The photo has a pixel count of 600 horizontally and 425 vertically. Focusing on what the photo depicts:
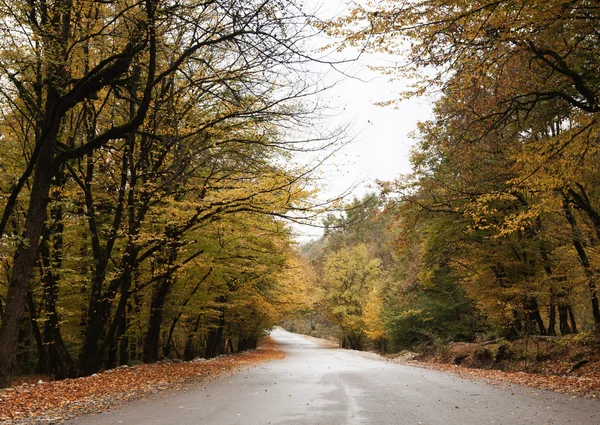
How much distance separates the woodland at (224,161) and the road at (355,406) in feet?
12.2

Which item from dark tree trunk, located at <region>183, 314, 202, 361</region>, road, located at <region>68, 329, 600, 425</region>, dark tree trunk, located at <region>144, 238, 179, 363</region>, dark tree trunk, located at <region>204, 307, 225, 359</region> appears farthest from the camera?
dark tree trunk, located at <region>204, 307, 225, 359</region>

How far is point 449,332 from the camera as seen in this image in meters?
25.4

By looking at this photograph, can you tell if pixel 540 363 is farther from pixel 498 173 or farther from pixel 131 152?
pixel 131 152

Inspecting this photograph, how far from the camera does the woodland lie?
7961 mm

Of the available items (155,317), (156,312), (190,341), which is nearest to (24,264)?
(156,312)

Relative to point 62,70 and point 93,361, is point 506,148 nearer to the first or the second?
point 62,70

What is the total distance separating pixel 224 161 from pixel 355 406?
29.5ft

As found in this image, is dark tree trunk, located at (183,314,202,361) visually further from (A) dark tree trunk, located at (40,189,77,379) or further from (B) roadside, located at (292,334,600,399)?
(B) roadside, located at (292,334,600,399)

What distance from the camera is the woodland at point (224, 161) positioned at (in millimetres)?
7961

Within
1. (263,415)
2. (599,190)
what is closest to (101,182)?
(263,415)

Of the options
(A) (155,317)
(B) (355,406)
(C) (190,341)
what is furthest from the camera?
(C) (190,341)

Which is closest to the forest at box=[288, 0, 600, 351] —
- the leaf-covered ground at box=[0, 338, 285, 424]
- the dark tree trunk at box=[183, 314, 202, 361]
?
the leaf-covered ground at box=[0, 338, 285, 424]

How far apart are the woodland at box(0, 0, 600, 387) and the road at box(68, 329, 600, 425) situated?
372cm

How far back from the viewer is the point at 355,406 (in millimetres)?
6785
